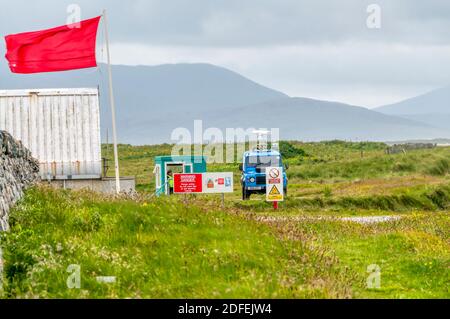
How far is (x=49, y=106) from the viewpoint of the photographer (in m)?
34.9

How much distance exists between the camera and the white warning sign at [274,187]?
119 feet

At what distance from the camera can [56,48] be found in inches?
1032

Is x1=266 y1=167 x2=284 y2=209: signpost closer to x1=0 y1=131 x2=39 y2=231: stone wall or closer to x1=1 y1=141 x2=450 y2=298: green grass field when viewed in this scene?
x1=1 y1=141 x2=450 y2=298: green grass field

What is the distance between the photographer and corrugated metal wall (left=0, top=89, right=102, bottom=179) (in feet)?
113

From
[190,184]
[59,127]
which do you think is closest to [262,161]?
[190,184]

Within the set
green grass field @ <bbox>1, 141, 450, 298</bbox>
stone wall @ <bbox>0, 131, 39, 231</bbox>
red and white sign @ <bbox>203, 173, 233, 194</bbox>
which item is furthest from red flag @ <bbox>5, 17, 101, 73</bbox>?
red and white sign @ <bbox>203, 173, 233, 194</bbox>

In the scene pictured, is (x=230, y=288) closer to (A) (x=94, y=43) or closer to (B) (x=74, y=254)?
(B) (x=74, y=254)

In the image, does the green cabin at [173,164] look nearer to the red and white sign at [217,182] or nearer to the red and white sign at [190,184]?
the red and white sign at [217,182]

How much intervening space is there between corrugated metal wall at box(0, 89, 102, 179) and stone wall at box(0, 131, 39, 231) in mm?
11877

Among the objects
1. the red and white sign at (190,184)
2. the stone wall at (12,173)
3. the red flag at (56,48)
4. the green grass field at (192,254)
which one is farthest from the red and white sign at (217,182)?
the stone wall at (12,173)

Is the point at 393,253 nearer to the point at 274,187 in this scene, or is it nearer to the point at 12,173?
the point at 12,173

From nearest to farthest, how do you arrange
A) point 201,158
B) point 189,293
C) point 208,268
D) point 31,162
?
point 189,293 < point 208,268 < point 31,162 < point 201,158

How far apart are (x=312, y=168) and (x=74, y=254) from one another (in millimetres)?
47139
